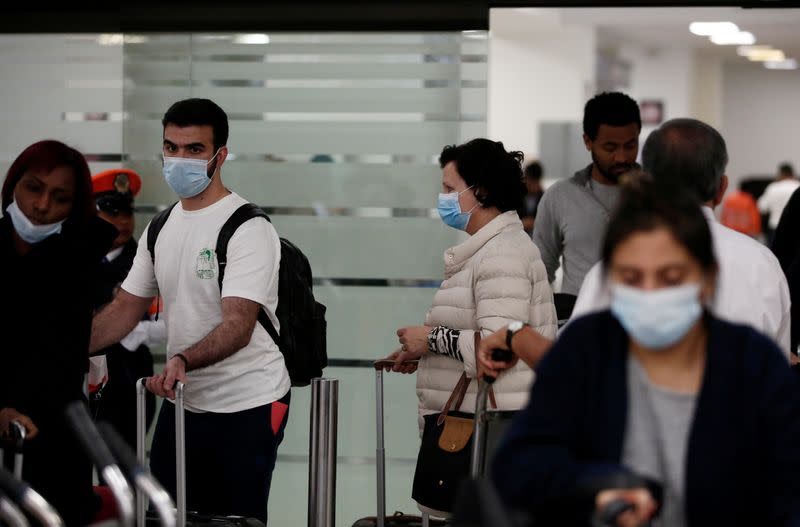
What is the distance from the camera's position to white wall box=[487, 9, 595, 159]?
749 inches

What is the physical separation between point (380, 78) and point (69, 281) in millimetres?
2770

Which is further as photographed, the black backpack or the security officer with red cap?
the security officer with red cap

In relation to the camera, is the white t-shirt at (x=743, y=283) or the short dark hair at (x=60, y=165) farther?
the short dark hair at (x=60, y=165)

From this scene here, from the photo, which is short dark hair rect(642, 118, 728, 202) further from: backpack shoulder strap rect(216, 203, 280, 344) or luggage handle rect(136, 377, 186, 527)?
luggage handle rect(136, 377, 186, 527)

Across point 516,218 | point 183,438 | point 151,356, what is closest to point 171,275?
point 183,438

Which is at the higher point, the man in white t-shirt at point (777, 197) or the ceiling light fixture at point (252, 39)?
the ceiling light fixture at point (252, 39)

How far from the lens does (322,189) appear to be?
6.41 m

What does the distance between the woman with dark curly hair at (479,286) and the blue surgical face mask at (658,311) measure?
1724mm

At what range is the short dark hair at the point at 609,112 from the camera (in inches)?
223

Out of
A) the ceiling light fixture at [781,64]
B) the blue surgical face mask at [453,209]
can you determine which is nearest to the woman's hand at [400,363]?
the blue surgical face mask at [453,209]

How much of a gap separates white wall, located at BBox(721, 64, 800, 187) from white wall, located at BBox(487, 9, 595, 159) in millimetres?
10305

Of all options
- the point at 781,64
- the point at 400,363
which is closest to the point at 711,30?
the point at 781,64

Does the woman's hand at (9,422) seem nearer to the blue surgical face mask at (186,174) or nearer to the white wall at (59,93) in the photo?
the blue surgical face mask at (186,174)

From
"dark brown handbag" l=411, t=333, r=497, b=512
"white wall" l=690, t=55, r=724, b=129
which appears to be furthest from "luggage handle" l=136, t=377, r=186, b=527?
"white wall" l=690, t=55, r=724, b=129
